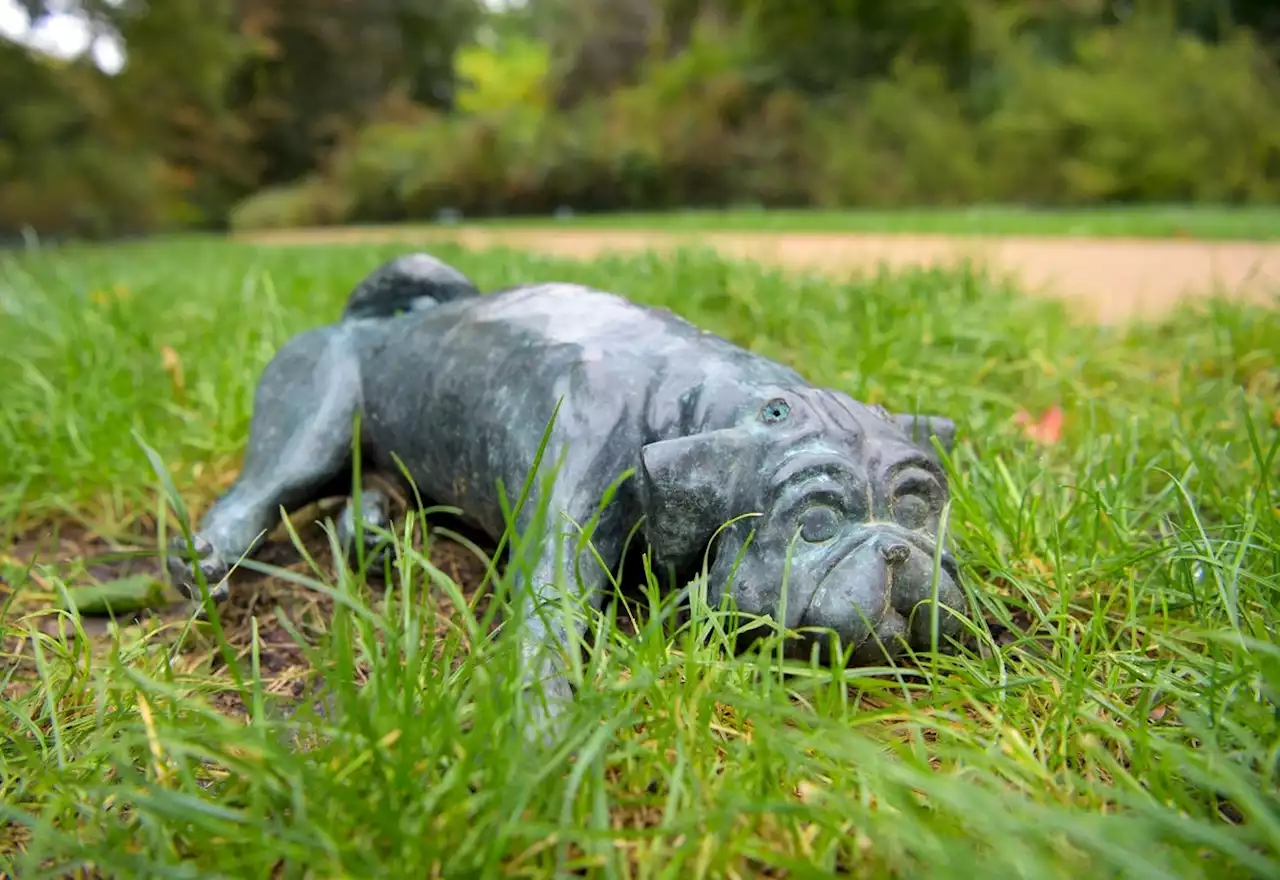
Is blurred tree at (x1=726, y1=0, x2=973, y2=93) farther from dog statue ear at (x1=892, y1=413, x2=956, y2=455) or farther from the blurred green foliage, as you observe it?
dog statue ear at (x1=892, y1=413, x2=956, y2=455)

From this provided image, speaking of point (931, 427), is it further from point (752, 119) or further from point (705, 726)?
point (752, 119)

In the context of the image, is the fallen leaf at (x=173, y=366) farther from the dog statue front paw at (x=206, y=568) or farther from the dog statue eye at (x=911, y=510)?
the dog statue eye at (x=911, y=510)

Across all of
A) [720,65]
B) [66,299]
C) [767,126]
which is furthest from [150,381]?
[720,65]

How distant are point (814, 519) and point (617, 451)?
360mm

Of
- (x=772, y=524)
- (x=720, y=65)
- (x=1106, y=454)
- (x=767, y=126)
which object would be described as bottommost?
(x=1106, y=454)

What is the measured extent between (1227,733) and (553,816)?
2.90ft

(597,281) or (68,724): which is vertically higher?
(597,281)

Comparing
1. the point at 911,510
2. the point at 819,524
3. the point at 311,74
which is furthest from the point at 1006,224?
the point at 311,74

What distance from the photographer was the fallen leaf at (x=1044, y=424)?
252 cm

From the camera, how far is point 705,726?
4.03 feet

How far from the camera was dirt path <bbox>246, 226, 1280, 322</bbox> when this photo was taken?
4414 mm

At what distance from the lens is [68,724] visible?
4.62 feet

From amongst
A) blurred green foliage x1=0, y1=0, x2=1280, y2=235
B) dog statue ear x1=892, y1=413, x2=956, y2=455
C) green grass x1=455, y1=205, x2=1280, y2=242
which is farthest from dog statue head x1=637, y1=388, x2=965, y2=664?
blurred green foliage x1=0, y1=0, x2=1280, y2=235

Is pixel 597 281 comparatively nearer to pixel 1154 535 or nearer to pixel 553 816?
pixel 1154 535
